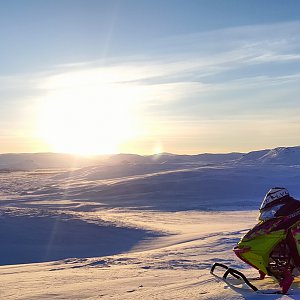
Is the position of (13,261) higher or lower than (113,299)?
lower

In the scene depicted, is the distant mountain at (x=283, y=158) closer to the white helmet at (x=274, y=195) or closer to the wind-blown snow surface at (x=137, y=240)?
the wind-blown snow surface at (x=137, y=240)

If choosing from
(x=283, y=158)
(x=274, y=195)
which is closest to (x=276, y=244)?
(x=274, y=195)

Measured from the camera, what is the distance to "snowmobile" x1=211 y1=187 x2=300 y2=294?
15.2ft

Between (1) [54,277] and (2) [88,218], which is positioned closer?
(1) [54,277]

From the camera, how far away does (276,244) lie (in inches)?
183

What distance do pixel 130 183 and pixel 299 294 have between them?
37.1 meters

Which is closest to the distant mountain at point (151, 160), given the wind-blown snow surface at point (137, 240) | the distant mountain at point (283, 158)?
the distant mountain at point (283, 158)

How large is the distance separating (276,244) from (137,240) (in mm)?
10703

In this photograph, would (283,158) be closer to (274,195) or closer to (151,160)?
(151,160)

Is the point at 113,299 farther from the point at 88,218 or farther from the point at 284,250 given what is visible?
the point at 88,218

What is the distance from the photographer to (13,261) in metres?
12.9

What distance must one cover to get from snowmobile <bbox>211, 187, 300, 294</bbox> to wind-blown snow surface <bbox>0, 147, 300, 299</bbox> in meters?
0.23

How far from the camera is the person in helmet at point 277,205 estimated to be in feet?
15.5

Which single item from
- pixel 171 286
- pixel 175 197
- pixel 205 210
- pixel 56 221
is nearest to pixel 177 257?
pixel 171 286
